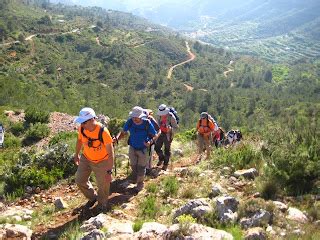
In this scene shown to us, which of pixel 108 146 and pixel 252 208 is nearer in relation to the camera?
pixel 252 208

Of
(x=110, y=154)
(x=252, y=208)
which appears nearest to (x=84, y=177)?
(x=110, y=154)

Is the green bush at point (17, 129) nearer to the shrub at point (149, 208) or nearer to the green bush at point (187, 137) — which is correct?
the green bush at point (187, 137)

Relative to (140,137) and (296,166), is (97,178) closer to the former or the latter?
(140,137)

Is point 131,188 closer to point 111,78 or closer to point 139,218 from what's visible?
point 139,218

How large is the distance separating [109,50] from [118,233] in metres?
101

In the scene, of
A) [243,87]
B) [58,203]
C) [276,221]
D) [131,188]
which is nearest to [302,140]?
[276,221]

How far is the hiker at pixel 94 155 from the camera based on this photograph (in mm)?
5664

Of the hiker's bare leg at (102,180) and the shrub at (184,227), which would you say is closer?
the shrub at (184,227)

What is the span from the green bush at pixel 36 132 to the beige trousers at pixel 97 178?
11149 mm

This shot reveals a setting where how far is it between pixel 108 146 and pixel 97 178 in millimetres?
644

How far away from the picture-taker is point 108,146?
18.9 ft

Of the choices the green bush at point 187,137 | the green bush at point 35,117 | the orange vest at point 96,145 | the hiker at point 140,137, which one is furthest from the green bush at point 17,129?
the orange vest at point 96,145

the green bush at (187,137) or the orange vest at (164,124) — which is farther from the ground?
the orange vest at (164,124)

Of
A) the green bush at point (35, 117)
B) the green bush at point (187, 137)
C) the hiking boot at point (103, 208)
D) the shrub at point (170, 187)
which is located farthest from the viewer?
the green bush at point (35, 117)
